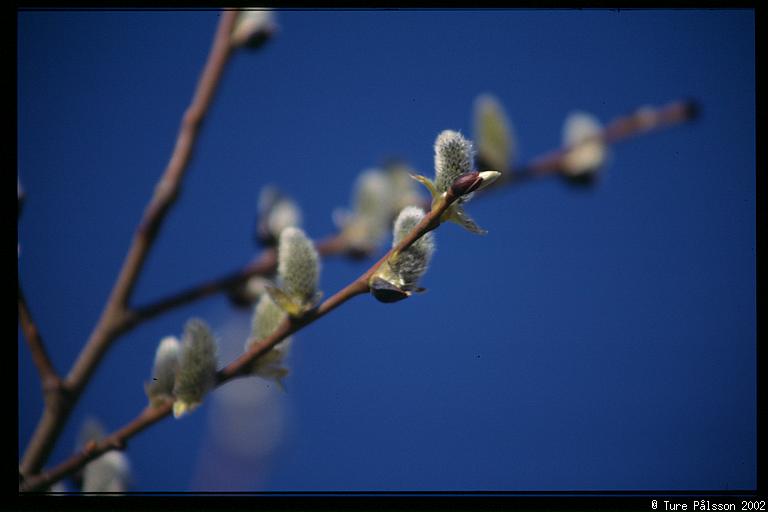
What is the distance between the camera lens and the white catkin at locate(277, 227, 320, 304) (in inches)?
27.2

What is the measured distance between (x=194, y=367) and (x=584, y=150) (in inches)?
39.1

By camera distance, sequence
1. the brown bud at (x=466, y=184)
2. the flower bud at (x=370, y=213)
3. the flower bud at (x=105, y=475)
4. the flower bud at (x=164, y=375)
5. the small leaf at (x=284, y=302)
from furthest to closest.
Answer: the flower bud at (x=370, y=213)
the flower bud at (x=105, y=475)
the flower bud at (x=164, y=375)
the small leaf at (x=284, y=302)
the brown bud at (x=466, y=184)

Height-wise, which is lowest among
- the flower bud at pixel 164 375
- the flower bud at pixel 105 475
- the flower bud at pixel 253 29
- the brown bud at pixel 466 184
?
the flower bud at pixel 105 475

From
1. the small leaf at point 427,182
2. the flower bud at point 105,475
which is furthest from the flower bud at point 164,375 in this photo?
the small leaf at point 427,182

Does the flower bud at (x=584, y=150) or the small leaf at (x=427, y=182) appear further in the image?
the flower bud at (x=584, y=150)

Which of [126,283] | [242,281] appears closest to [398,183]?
[242,281]

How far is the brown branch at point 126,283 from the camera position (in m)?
0.82

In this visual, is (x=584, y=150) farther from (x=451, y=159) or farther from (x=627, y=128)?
(x=451, y=159)

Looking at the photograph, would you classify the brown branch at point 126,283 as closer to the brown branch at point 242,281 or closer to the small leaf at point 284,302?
the brown branch at point 242,281

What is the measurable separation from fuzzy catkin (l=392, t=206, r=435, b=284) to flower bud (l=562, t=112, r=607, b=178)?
809 mm

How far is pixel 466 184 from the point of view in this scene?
0.54 meters

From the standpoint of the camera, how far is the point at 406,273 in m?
0.64

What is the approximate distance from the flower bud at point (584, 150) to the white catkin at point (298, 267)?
0.82 m
